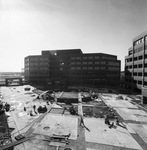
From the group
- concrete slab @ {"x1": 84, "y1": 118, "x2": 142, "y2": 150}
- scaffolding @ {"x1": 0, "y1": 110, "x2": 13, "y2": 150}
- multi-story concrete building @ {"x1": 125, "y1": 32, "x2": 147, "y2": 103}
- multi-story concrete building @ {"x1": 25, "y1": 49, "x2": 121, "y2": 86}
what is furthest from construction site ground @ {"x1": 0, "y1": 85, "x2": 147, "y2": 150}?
multi-story concrete building @ {"x1": 25, "y1": 49, "x2": 121, "y2": 86}

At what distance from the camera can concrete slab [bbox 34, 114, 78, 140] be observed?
667 inches

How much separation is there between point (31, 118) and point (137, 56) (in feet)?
198

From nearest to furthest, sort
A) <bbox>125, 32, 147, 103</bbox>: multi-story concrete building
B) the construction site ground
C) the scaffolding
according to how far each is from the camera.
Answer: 1. the construction site ground
2. the scaffolding
3. <bbox>125, 32, 147, 103</bbox>: multi-story concrete building

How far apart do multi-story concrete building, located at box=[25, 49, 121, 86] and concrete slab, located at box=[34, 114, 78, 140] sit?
177 feet

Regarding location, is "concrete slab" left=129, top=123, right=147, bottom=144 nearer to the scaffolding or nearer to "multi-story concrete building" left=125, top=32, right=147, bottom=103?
the scaffolding

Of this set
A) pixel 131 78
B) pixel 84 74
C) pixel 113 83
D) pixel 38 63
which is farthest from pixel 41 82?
pixel 131 78

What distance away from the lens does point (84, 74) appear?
75.2 metres

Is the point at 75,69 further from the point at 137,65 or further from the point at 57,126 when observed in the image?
the point at 57,126

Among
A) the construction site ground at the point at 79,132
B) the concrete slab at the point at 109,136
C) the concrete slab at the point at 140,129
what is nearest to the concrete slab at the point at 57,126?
the construction site ground at the point at 79,132

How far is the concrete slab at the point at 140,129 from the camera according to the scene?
53.4 ft

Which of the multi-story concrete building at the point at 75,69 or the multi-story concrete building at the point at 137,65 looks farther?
the multi-story concrete building at the point at 75,69

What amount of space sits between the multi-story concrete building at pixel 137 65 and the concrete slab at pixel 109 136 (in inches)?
1609

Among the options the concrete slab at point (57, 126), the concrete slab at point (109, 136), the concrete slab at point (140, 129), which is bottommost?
the concrete slab at point (140, 129)

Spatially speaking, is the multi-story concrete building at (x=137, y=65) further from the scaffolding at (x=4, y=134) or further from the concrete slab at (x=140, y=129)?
the scaffolding at (x=4, y=134)
